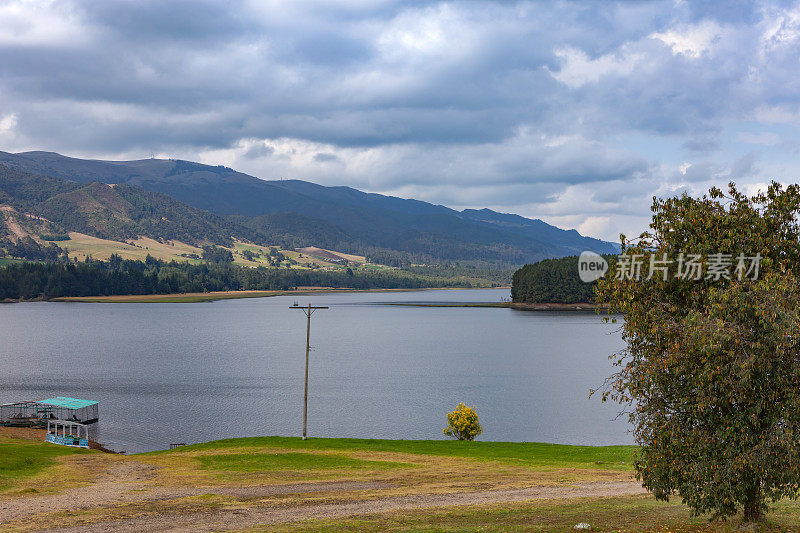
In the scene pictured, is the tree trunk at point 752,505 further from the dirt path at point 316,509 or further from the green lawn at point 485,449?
the green lawn at point 485,449

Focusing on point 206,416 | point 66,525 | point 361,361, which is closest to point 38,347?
point 361,361

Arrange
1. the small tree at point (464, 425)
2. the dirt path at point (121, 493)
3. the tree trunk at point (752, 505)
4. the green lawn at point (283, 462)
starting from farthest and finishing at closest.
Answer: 1. the small tree at point (464, 425)
2. the green lawn at point (283, 462)
3. the dirt path at point (121, 493)
4. the tree trunk at point (752, 505)

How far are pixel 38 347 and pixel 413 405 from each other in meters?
97.7

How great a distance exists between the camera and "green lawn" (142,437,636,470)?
152 feet

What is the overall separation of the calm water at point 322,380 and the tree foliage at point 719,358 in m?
44.4

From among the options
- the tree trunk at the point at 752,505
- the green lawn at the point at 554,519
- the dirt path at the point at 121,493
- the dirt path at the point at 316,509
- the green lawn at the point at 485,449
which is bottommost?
the green lawn at the point at 485,449

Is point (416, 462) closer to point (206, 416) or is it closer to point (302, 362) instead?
point (206, 416)

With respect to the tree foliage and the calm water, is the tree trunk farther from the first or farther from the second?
the calm water

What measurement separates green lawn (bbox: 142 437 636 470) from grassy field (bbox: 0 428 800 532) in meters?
0.15

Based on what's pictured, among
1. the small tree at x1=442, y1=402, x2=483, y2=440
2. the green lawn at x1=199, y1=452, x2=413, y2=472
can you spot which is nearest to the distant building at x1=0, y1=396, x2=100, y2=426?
the green lawn at x1=199, y1=452, x2=413, y2=472

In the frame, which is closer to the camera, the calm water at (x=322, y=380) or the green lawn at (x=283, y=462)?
the green lawn at (x=283, y=462)

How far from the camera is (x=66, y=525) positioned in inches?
1018

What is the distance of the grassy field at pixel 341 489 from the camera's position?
2544 cm

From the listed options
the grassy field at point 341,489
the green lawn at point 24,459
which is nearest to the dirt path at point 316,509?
the grassy field at point 341,489
